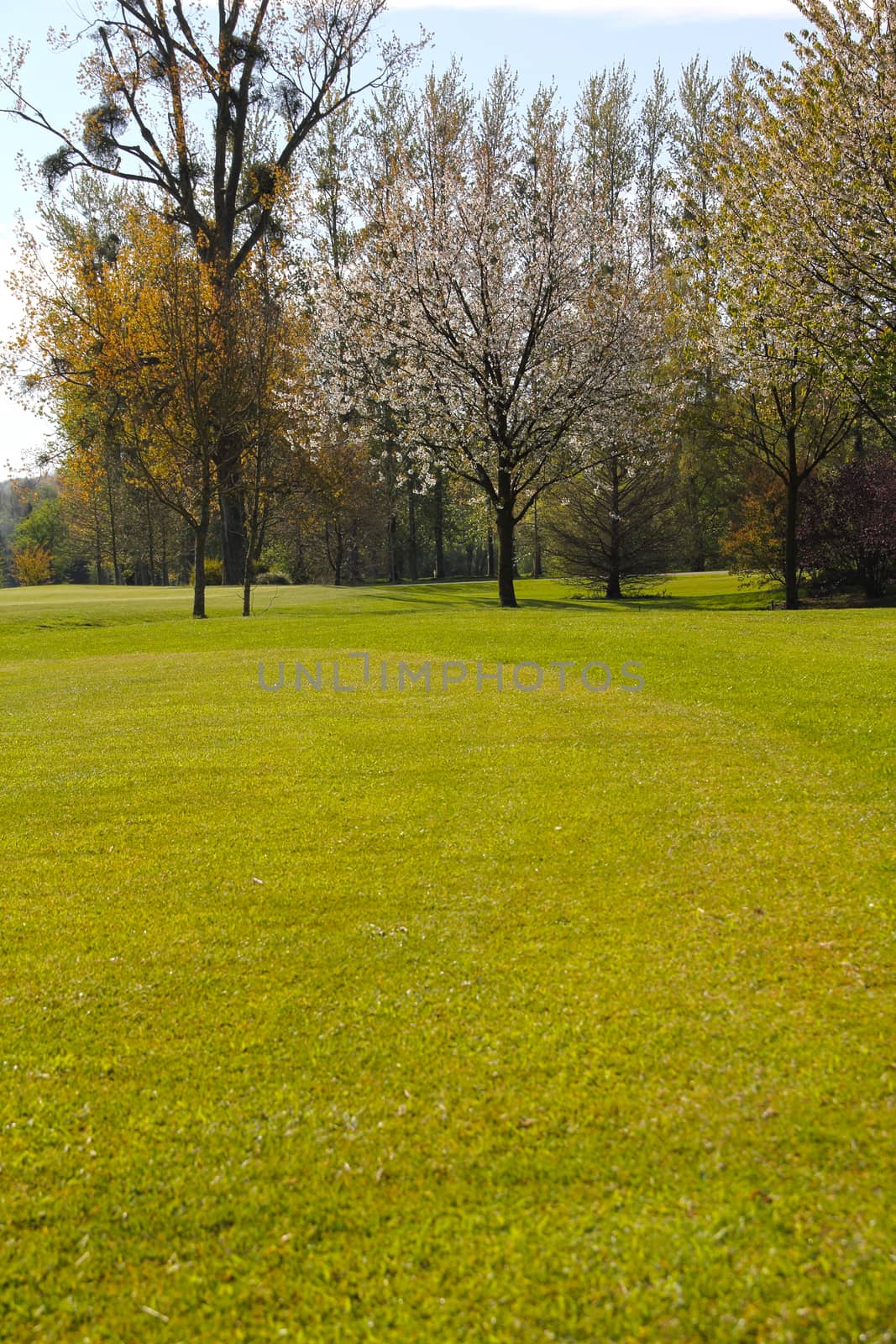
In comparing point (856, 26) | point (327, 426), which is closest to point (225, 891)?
point (856, 26)

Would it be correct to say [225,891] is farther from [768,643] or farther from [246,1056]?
[768,643]

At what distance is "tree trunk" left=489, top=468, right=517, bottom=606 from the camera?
26453 mm

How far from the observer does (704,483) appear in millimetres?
52938

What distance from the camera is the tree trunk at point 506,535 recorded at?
26.5 metres

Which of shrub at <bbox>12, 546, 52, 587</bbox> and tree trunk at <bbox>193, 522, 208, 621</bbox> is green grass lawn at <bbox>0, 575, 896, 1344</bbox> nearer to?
tree trunk at <bbox>193, 522, 208, 621</bbox>

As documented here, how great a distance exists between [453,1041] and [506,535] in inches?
953

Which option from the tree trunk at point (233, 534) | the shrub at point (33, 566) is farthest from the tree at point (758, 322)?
the shrub at point (33, 566)

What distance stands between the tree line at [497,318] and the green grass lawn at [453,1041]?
15.8m

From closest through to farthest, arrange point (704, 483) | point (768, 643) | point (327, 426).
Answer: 1. point (768, 643)
2. point (327, 426)
3. point (704, 483)

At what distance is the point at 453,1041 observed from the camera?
3816mm

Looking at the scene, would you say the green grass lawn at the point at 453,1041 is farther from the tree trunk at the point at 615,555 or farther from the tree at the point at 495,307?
the tree trunk at the point at 615,555

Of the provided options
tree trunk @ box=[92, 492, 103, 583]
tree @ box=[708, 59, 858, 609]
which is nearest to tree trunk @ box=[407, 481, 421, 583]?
tree trunk @ box=[92, 492, 103, 583]

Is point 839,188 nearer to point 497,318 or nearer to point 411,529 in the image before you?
point 497,318

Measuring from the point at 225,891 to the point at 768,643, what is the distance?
11.0m
